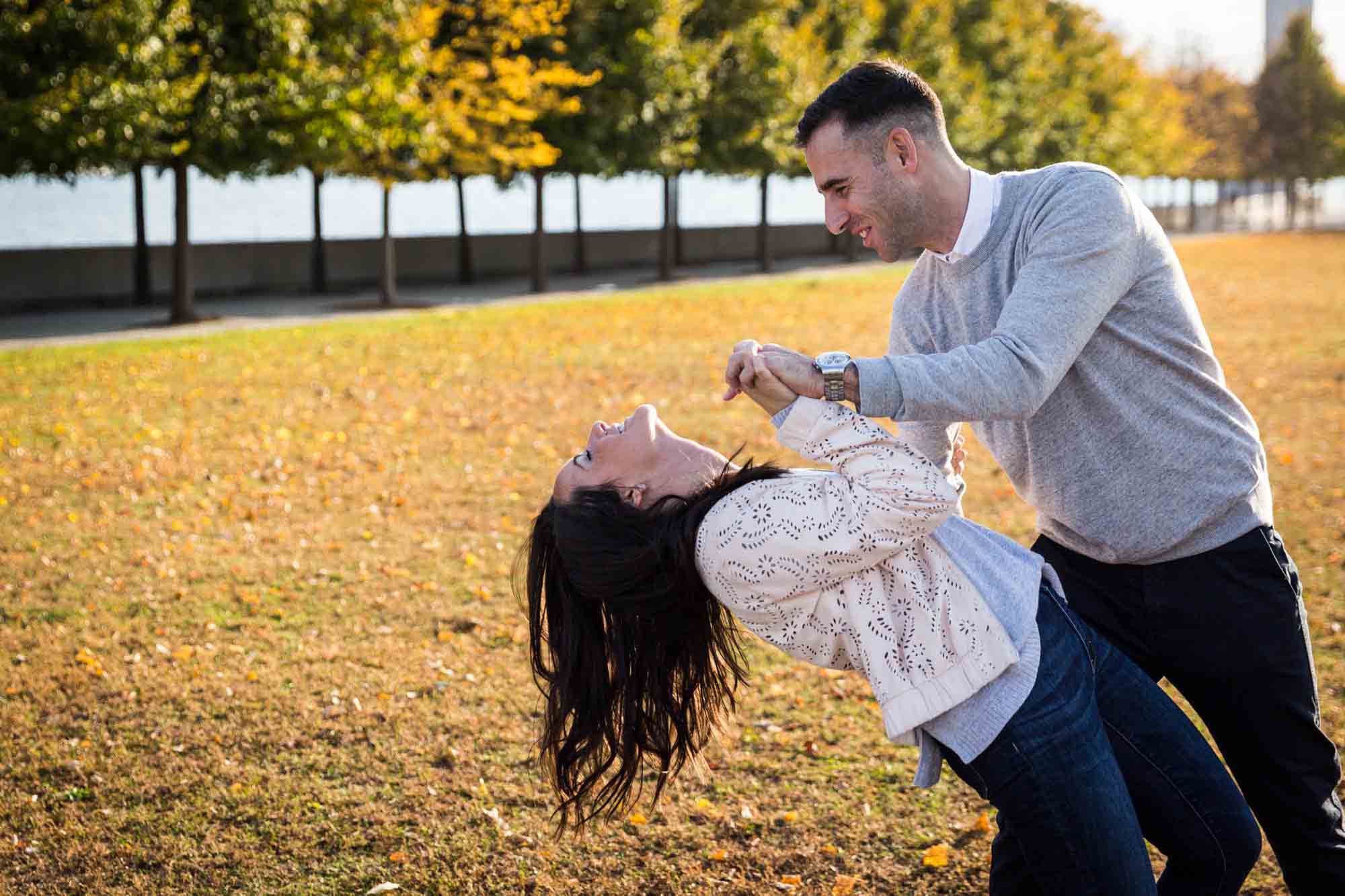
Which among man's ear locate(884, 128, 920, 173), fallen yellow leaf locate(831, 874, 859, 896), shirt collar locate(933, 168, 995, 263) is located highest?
man's ear locate(884, 128, 920, 173)

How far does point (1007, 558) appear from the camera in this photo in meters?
2.54

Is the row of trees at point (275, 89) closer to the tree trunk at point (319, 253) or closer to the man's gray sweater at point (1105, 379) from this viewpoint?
the tree trunk at point (319, 253)

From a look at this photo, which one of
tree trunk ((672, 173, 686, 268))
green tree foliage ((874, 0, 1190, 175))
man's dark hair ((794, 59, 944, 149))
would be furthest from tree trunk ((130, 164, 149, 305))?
man's dark hair ((794, 59, 944, 149))

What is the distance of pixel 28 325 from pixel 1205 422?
22069 millimetres

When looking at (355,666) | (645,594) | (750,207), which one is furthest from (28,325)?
(750,207)

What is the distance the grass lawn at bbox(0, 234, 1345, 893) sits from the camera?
4.10 m

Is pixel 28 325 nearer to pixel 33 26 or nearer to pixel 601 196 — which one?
pixel 33 26

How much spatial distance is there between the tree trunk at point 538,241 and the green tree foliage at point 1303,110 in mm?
53735

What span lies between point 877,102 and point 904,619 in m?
1.13

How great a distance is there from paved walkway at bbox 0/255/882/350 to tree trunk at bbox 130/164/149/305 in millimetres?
335

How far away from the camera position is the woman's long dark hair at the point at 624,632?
8.64ft

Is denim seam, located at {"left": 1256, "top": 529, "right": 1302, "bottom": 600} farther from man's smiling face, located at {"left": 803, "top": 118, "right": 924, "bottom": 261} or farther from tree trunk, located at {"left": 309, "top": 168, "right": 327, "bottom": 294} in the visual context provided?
tree trunk, located at {"left": 309, "top": 168, "right": 327, "bottom": 294}

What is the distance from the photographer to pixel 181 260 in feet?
67.1

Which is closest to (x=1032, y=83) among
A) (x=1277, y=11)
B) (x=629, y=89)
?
(x=629, y=89)
